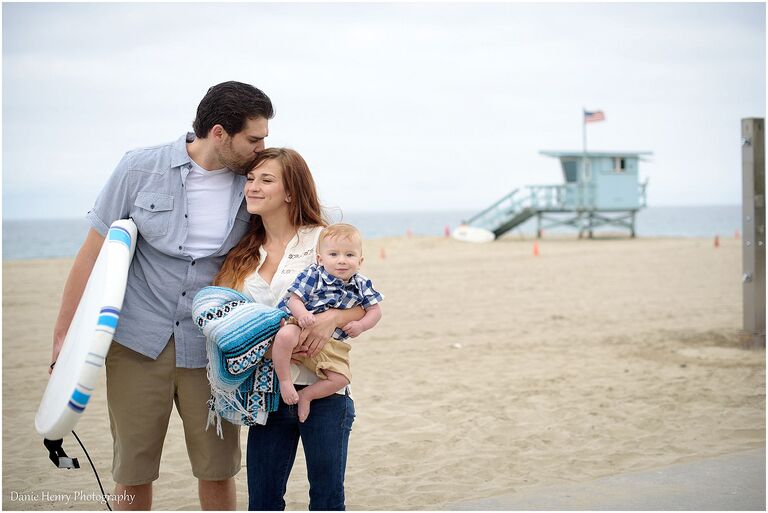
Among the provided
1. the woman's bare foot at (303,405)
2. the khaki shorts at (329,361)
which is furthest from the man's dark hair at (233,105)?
the woman's bare foot at (303,405)

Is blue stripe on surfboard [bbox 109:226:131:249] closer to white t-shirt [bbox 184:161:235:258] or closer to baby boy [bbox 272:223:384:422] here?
white t-shirt [bbox 184:161:235:258]

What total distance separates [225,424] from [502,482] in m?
2.05

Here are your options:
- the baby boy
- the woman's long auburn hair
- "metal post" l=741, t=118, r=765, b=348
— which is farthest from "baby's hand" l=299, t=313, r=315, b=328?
"metal post" l=741, t=118, r=765, b=348

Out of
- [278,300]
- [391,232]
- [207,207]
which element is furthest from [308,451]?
[391,232]

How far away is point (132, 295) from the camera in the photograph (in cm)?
325

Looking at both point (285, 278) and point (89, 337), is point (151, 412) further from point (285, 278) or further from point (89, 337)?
point (285, 278)

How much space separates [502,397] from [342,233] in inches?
170

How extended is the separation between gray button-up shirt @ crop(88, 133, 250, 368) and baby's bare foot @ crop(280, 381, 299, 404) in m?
0.51

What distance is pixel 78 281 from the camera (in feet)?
10.6

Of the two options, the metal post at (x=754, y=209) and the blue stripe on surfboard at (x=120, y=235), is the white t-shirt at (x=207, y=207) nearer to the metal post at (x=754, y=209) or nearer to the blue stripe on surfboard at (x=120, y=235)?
the blue stripe on surfboard at (x=120, y=235)

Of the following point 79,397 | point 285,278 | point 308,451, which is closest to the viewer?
point 79,397

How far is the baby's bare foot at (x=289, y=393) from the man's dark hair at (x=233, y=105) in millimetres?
1001

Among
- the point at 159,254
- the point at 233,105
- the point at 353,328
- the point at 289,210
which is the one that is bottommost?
the point at 353,328

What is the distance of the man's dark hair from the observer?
3098 millimetres
